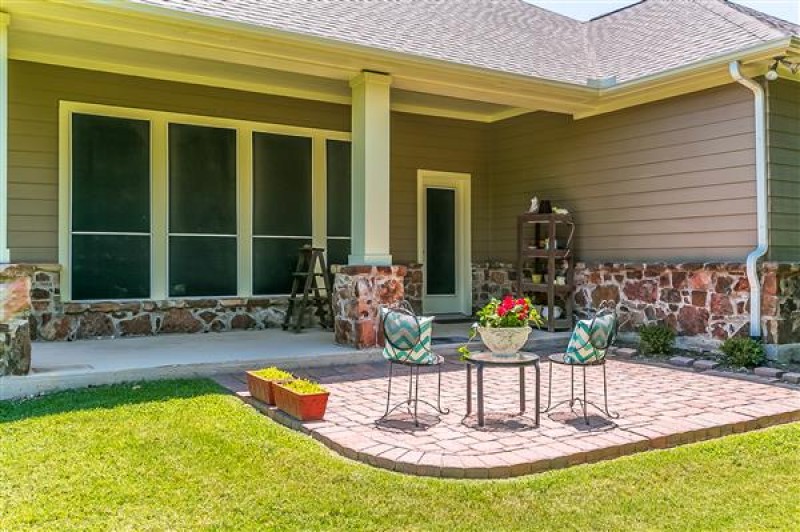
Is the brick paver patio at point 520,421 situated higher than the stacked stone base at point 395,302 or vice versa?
the stacked stone base at point 395,302

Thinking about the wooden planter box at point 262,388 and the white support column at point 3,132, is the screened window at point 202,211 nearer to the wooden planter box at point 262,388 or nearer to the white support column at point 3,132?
the white support column at point 3,132

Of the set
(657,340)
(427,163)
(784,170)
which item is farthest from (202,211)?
(784,170)

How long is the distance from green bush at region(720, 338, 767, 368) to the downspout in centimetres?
19

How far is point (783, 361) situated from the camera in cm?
636

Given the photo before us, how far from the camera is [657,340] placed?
7.13 metres

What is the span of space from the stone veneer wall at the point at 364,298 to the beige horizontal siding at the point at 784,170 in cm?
382

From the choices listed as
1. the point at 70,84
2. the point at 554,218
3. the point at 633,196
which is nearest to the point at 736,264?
the point at 633,196

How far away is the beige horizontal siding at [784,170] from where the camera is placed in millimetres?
6484

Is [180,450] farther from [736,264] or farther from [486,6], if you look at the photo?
[486,6]

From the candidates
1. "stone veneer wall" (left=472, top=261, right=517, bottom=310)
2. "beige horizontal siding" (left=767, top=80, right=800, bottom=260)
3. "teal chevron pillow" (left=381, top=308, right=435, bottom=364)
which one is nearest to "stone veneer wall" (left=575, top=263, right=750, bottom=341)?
"beige horizontal siding" (left=767, top=80, right=800, bottom=260)

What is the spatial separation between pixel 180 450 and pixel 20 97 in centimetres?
509

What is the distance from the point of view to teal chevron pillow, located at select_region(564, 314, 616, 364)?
169 inches

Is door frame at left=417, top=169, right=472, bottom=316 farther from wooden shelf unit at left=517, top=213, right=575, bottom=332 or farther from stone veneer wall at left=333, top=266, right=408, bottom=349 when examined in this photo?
stone veneer wall at left=333, top=266, right=408, bottom=349

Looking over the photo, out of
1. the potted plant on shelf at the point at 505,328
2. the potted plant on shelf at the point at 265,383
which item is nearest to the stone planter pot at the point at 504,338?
the potted plant on shelf at the point at 505,328
